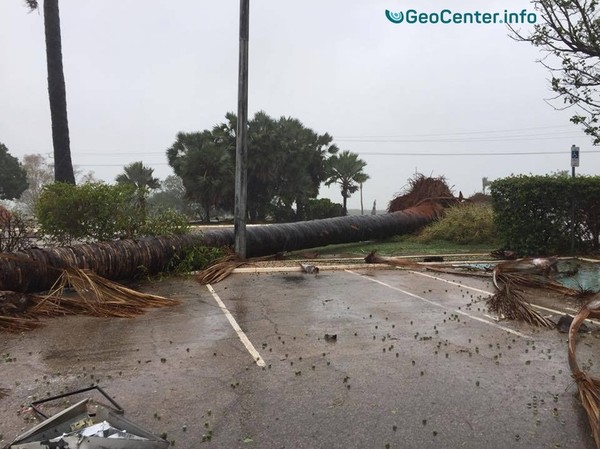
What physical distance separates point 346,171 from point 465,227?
23691mm

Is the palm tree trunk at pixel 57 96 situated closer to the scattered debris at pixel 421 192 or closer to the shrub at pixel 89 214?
the shrub at pixel 89 214

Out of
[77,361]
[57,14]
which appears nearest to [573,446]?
[77,361]

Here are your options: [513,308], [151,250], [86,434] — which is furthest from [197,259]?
[86,434]

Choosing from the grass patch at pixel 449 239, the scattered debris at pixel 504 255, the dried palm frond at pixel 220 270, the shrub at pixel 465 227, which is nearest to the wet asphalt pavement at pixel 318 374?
the dried palm frond at pixel 220 270

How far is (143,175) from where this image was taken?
139 ft

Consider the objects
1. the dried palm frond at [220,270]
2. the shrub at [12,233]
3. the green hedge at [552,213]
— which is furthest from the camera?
the green hedge at [552,213]

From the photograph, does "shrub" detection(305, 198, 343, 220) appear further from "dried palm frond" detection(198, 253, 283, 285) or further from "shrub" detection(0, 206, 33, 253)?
"shrub" detection(0, 206, 33, 253)

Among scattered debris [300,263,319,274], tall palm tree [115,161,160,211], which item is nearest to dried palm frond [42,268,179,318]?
scattered debris [300,263,319,274]

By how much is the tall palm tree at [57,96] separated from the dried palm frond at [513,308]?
13298mm

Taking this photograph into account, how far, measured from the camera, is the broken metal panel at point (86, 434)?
9.74 feet

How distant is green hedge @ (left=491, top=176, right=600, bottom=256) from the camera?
12.5 meters

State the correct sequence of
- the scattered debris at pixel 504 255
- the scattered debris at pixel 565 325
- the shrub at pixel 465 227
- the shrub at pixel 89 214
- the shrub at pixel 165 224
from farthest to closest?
the shrub at pixel 465 227 → the scattered debris at pixel 504 255 → the shrub at pixel 165 224 → the shrub at pixel 89 214 → the scattered debris at pixel 565 325

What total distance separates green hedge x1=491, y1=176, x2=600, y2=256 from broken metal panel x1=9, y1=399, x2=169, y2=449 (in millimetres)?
11764

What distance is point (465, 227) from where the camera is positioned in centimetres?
1727
